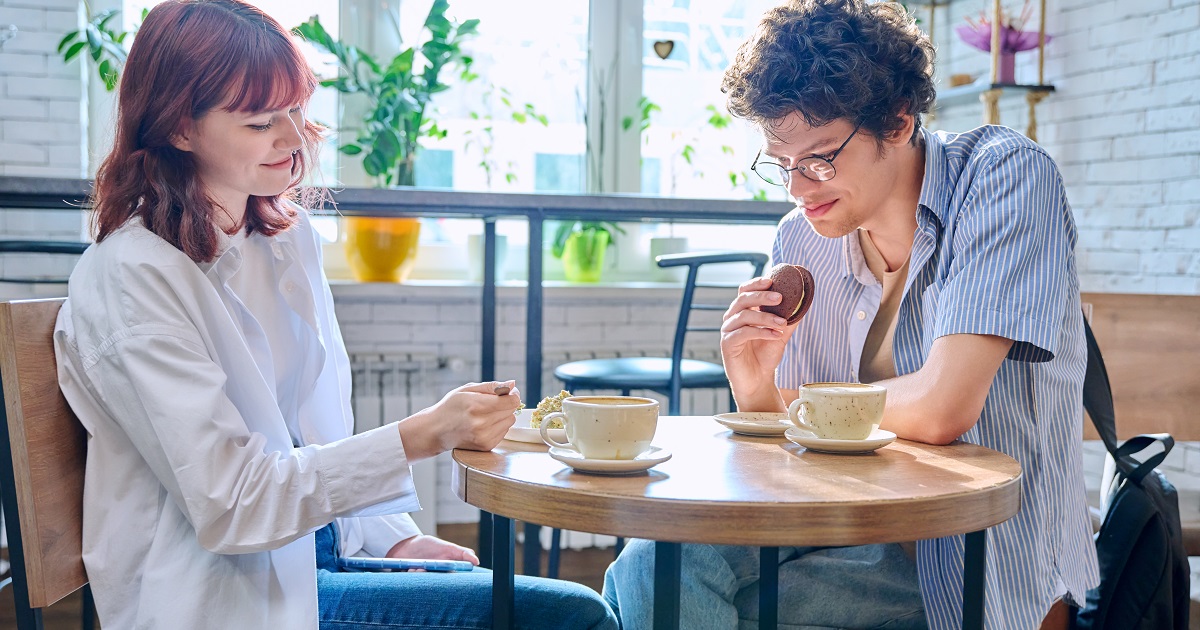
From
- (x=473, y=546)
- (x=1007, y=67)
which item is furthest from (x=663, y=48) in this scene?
(x=473, y=546)

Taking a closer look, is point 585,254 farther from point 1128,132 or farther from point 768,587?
point 768,587

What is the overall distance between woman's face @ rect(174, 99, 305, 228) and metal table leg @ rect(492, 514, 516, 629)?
1.86 feet

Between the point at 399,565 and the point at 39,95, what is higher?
the point at 39,95

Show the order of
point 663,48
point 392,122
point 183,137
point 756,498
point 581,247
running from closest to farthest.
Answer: point 756,498, point 183,137, point 392,122, point 581,247, point 663,48

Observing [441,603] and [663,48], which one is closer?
[441,603]

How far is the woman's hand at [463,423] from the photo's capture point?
3.78ft

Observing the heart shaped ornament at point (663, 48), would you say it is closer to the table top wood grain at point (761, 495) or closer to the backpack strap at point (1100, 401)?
the backpack strap at point (1100, 401)

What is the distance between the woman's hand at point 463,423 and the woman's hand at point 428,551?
39cm

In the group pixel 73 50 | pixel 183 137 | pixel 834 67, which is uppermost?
pixel 73 50

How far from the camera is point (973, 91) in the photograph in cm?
363

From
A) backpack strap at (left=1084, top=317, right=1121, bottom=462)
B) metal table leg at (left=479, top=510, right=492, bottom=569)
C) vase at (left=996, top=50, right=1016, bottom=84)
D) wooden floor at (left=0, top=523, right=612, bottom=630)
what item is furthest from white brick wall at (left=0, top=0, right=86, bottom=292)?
vase at (left=996, top=50, right=1016, bottom=84)

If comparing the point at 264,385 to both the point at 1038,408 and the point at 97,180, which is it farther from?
the point at 1038,408

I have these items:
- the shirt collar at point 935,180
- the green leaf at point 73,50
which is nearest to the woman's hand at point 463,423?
the shirt collar at point 935,180

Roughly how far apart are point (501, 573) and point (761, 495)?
0.34 m
